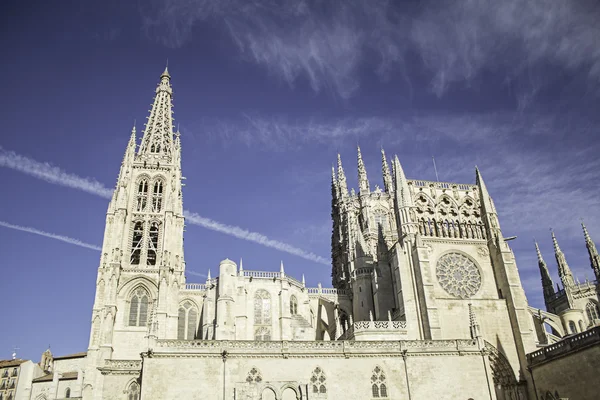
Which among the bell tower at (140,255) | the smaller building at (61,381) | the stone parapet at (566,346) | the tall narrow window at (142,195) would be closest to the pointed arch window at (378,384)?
the stone parapet at (566,346)

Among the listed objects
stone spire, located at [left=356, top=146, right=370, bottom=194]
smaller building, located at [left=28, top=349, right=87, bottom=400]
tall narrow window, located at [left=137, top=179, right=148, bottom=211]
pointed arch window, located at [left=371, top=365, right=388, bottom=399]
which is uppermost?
stone spire, located at [left=356, top=146, right=370, bottom=194]

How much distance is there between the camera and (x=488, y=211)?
147 feet

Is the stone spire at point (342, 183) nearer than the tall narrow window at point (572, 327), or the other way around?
the tall narrow window at point (572, 327)

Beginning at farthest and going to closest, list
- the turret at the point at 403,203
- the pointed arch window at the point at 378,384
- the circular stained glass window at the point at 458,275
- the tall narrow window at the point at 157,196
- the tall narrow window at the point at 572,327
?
the tall narrow window at the point at 572,327, the tall narrow window at the point at 157,196, the turret at the point at 403,203, the circular stained glass window at the point at 458,275, the pointed arch window at the point at 378,384

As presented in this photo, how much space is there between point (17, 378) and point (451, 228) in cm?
5320

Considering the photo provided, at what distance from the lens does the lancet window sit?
27891mm

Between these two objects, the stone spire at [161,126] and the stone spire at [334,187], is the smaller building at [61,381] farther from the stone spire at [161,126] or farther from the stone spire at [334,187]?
the stone spire at [334,187]

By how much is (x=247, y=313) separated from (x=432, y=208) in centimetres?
1957

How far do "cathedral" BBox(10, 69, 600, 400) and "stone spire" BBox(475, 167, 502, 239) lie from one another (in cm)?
11

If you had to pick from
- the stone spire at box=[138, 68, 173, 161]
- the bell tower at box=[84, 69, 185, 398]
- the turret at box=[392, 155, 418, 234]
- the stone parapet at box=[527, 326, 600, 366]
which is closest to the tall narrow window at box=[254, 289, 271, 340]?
the bell tower at box=[84, 69, 185, 398]

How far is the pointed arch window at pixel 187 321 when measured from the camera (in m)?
48.0

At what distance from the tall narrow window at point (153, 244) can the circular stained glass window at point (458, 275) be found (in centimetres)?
2788

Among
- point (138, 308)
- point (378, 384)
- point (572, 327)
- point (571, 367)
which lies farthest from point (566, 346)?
point (138, 308)

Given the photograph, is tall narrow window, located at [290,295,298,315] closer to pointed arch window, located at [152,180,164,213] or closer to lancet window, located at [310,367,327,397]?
pointed arch window, located at [152,180,164,213]
